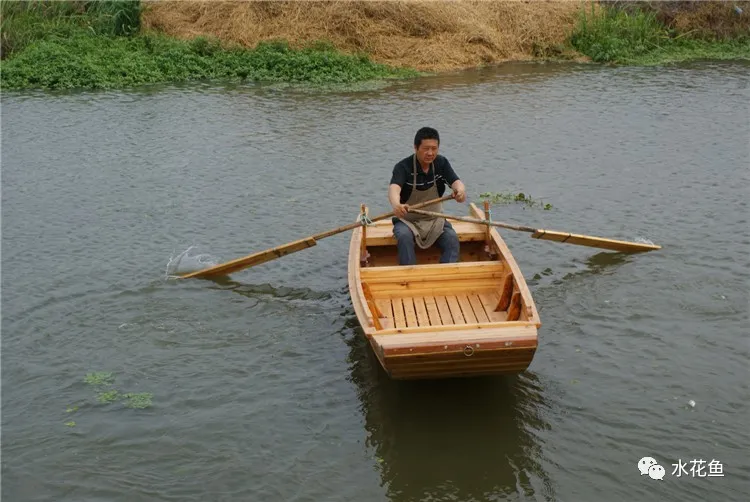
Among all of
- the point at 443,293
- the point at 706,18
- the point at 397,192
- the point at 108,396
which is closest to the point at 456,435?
the point at 443,293

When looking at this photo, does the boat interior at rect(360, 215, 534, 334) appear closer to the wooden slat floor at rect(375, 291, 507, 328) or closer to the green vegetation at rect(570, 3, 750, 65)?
the wooden slat floor at rect(375, 291, 507, 328)

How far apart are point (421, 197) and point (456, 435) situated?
3.00m

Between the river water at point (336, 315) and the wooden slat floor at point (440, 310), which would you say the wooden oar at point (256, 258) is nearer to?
the river water at point (336, 315)

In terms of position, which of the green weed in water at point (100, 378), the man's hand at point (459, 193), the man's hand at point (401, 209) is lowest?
the green weed in water at point (100, 378)

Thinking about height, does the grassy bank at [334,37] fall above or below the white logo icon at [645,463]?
above

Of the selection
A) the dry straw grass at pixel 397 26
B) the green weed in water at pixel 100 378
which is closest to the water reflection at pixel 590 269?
the green weed in water at pixel 100 378

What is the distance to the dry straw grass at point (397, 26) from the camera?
71.5 feet

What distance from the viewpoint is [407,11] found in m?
22.2

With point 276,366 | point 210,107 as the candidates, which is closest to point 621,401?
point 276,366

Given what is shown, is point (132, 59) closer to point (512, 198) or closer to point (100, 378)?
point (512, 198)

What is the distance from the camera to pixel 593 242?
10117 mm

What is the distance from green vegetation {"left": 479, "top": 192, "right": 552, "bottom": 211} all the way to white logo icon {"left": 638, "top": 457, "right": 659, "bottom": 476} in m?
5.96

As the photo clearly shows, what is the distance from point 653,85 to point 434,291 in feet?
40.6

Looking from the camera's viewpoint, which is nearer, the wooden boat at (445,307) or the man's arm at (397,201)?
the wooden boat at (445,307)
